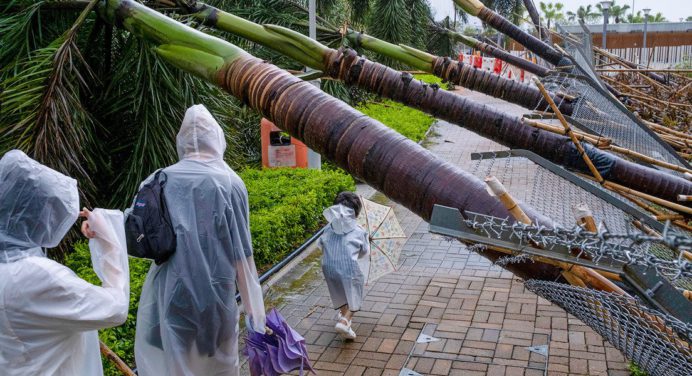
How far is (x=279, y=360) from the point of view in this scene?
3920 mm

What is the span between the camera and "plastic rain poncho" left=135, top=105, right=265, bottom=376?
136 inches

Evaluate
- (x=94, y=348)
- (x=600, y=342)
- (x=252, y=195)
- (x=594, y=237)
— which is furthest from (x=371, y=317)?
(x=594, y=237)

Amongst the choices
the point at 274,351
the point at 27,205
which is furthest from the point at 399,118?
the point at 27,205

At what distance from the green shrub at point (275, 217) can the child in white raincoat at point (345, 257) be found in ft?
4.23

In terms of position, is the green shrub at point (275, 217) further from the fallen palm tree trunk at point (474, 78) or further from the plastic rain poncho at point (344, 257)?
the fallen palm tree trunk at point (474, 78)

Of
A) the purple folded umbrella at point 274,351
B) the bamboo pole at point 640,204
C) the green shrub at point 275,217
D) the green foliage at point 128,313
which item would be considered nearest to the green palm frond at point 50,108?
the green foliage at point 128,313

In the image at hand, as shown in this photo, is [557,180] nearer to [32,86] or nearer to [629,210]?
[629,210]

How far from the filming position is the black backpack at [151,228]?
337 cm

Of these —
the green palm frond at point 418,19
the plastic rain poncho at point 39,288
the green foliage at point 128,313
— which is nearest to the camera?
the plastic rain poncho at point 39,288

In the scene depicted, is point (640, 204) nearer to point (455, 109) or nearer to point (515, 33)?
point (455, 109)

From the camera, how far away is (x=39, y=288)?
254cm

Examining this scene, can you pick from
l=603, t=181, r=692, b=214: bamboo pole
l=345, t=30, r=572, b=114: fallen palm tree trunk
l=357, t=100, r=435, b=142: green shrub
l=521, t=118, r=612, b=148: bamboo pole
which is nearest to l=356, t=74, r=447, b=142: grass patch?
l=357, t=100, r=435, b=142: green shrub

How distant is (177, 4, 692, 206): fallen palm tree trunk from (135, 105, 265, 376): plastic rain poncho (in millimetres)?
667

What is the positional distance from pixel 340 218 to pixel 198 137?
2.19m
